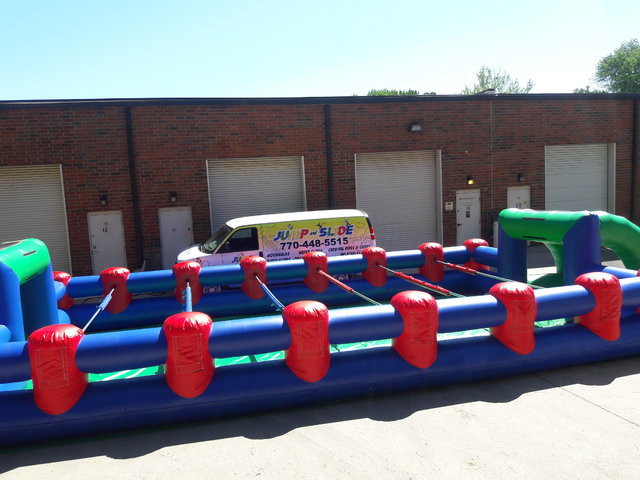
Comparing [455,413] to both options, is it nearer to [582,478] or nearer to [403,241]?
[582,478]

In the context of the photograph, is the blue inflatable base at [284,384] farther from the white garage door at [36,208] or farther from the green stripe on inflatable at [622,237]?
the white garage door at [36,208]

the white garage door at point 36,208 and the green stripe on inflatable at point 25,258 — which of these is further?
the white garage door at point 36,208

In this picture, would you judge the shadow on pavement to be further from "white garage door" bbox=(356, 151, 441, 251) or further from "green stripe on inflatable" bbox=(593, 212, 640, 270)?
"white garage door" bbox=(356, 151, 441, 251)

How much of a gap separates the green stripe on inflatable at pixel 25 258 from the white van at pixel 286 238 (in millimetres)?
3547

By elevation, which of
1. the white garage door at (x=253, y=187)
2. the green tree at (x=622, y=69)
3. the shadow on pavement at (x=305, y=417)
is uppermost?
the green tree at (x=622, y=69)

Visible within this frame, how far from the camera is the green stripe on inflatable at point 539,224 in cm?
711

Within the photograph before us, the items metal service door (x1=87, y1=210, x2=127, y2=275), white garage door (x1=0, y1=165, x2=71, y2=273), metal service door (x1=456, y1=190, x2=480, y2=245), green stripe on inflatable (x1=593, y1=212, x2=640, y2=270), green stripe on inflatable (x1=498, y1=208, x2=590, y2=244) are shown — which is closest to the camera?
green stripe on inflatable (x1=498, y1=208, x2=590, y2=244)

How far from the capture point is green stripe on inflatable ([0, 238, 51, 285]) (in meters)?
5.18

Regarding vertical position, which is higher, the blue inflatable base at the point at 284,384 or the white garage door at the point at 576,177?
the white garage door at the point at 576,177

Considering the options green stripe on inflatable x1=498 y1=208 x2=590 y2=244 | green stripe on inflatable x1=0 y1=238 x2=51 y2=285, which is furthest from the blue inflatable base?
green stripe on inflatable x1=498 y1=208 x2=590 y2=244

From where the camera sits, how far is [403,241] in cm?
1461

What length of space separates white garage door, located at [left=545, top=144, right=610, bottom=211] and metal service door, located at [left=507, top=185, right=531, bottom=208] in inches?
34.4

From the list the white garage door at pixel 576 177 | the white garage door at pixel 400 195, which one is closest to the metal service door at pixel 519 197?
the white garage door at pixel 576 177

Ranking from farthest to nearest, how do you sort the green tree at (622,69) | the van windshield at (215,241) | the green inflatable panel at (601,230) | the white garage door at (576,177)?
1. the green tree at (622,69)
2. the white garage door at (576,177)
3. the van windshield at (215,241)
4. the green inflatable panel at (601,230)
